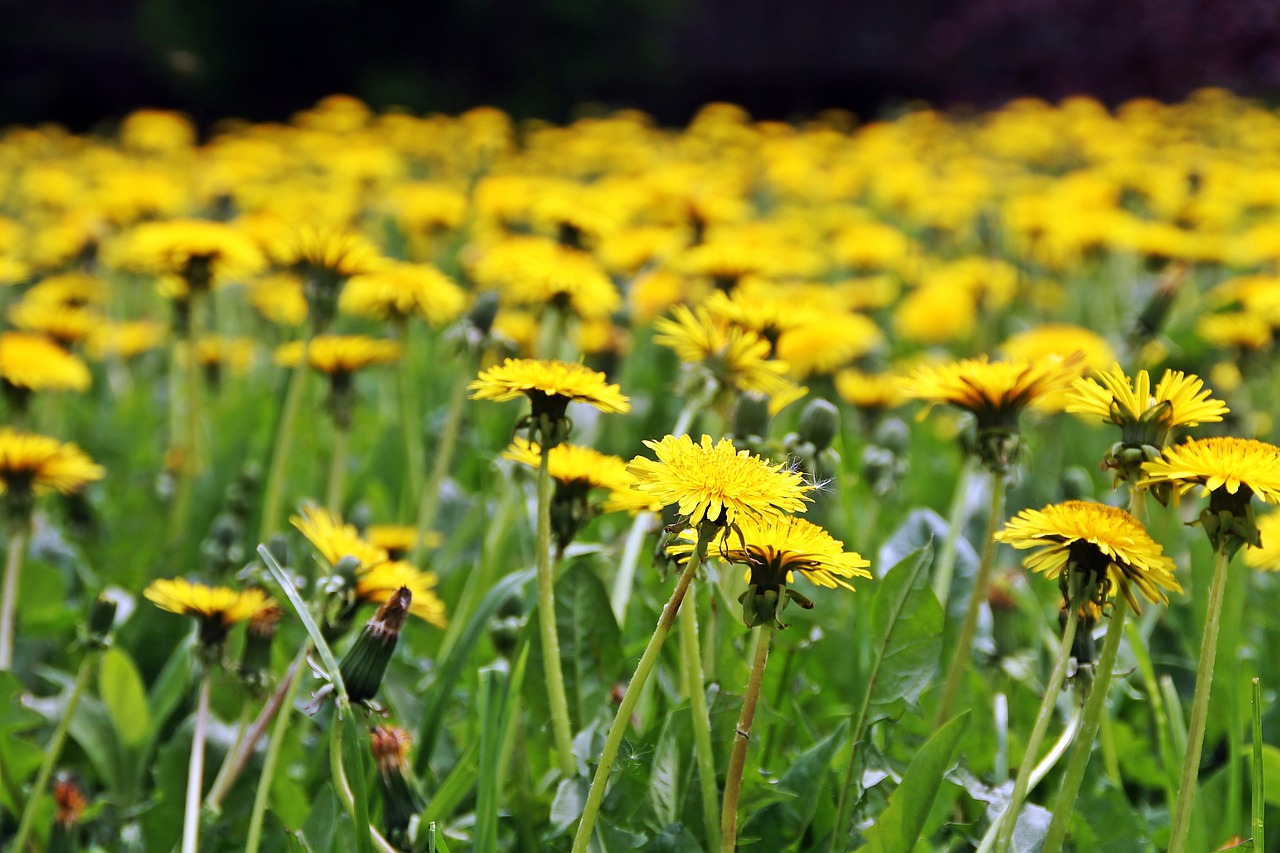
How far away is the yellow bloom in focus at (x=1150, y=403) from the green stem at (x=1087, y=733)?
0.50 ft

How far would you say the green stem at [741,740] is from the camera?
35.1 inches

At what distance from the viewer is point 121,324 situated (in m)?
3.30

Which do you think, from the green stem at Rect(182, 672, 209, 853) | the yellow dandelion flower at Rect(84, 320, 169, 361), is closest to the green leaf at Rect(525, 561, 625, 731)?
the green stem at Rect(182, 672, 209, 853)

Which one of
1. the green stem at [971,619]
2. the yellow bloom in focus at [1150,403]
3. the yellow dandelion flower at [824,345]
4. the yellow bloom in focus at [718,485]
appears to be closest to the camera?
the yellow bloom in focus at [718,485]

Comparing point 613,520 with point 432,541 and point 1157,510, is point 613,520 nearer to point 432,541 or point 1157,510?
point 432,541

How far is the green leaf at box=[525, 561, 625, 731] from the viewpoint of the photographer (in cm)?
130

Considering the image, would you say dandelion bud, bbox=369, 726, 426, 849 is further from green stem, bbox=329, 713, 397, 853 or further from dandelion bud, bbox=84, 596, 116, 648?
dandelion bud, bbox=84, 596, 116, 648

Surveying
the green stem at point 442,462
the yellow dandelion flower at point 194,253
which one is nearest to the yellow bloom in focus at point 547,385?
the green stem at point 442,462

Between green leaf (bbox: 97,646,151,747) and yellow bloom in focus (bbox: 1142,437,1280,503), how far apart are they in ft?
3.79

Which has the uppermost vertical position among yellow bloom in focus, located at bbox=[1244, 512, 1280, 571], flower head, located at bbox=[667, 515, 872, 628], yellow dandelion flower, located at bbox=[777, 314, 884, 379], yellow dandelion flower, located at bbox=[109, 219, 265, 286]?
yellow dandelion flower, located at bbox=[777, 314, 884, 379]

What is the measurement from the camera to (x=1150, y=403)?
3.20ft

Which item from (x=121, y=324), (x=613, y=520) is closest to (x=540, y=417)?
(x=613, y=520)

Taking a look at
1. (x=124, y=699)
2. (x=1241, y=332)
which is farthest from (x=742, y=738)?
(x=1241, y=332)

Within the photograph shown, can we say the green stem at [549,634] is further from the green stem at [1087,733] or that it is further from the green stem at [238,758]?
the green stem at [1087,733]
